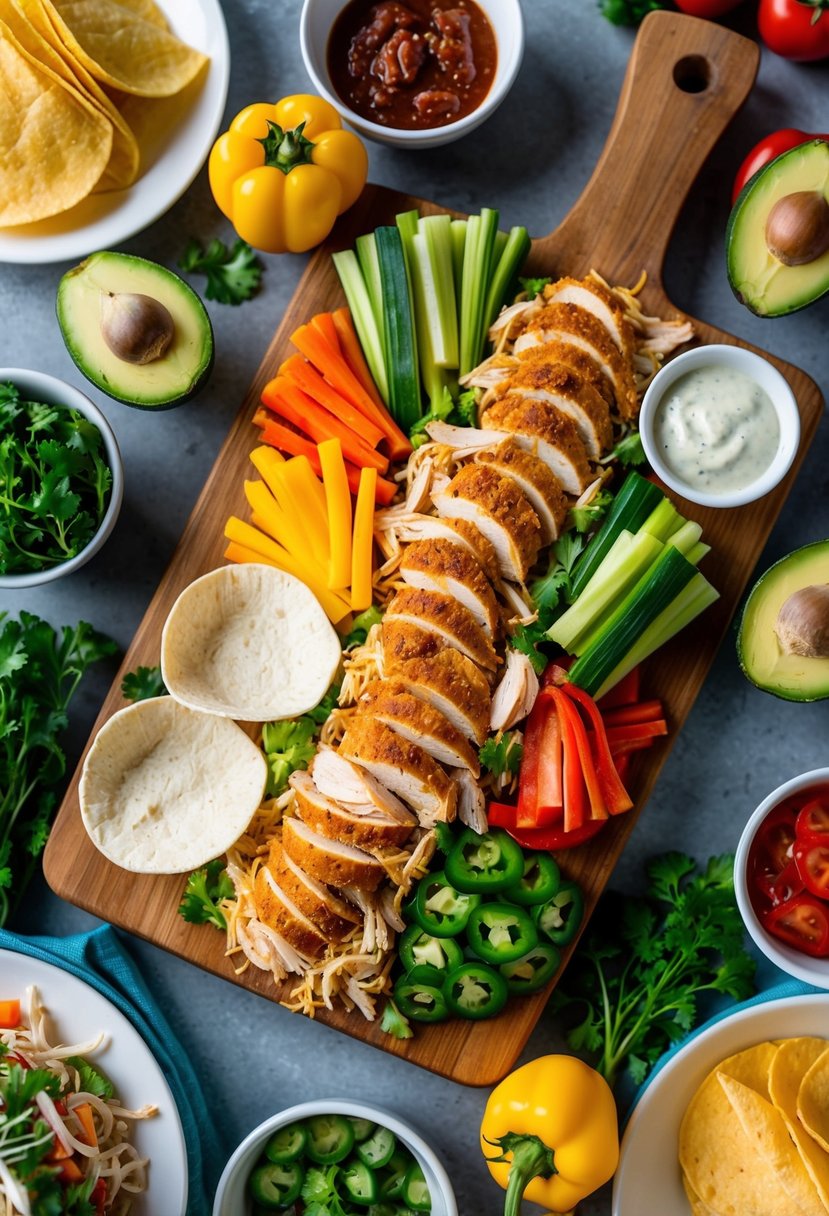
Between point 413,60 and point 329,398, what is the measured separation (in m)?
1.25

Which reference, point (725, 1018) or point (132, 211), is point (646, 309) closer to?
point (132, 211)

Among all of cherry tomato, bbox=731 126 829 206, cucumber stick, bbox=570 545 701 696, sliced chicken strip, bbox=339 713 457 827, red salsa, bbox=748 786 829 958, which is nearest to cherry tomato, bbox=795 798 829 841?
red salsa, bbox=748 786 829 958

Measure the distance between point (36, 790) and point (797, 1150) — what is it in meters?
2.94

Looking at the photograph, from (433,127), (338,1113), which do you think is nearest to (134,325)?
(433,127)

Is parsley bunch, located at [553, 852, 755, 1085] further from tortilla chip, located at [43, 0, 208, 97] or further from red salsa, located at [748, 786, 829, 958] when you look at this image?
tortilla chip, located at [43, 0, 208, 97]

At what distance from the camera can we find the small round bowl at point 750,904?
151 inches

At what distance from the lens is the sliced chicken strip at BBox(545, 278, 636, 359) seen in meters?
4.01

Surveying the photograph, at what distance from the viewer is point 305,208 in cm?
400

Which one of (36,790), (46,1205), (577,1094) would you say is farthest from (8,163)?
(577,1094)

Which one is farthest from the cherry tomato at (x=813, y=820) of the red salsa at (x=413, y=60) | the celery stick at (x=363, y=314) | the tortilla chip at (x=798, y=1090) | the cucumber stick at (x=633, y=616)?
the red salsa at (x=413, y=60)

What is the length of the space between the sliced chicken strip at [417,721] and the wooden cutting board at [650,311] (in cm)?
61

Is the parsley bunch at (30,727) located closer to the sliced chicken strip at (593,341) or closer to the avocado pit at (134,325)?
the avocado pit at (134,325)

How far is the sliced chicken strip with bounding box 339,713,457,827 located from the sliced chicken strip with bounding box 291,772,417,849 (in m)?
0.10

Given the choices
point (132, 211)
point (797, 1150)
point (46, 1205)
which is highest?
point (132, 211)
